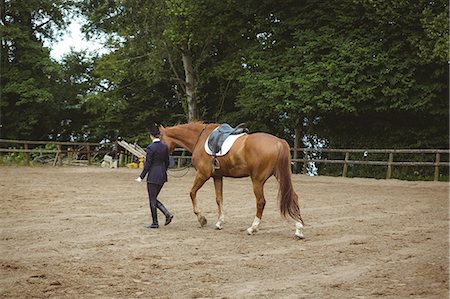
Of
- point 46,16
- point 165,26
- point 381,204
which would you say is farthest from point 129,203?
point 46,16

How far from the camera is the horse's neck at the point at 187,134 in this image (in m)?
11.0

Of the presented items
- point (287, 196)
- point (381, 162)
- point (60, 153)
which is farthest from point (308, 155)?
point (287, 196)

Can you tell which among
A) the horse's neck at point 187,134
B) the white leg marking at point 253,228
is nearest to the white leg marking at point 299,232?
the white leg marking at point 253,228

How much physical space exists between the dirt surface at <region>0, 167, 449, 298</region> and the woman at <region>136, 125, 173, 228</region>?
37 centimetres

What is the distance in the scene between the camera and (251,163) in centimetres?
988

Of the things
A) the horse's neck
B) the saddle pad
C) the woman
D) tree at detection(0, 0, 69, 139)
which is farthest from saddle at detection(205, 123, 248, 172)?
tree at detection(0, 0, 69, 139)

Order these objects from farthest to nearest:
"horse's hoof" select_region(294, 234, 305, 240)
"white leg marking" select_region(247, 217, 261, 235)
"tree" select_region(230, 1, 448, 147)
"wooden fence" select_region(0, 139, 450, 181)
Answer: "tree" select_region(230, 1, 448, 147), "wooden fence" select_region(0, 139, 450, 181), "white leg marking" select_region(247, 217, 261, 235), "horse's hoof" select_region(294, 234, 305, 240)

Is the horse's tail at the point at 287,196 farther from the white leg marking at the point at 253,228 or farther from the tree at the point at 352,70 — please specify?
the tree at the point at 352,70

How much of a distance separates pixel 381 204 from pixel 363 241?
5227mm

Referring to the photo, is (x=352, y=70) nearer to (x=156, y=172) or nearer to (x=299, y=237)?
(x=156, y=172)

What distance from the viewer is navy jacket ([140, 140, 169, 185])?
10.2 m

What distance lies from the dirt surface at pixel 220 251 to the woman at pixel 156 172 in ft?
1.22

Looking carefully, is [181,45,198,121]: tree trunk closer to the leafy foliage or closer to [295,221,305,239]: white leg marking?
the leafy foliage

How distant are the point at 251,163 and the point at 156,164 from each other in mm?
1700
